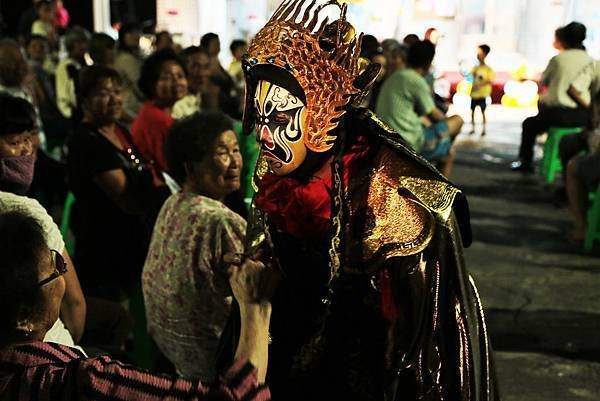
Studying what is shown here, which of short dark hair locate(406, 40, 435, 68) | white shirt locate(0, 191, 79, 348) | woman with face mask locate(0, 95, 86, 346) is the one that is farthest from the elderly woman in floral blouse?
short dark hair locate(406, 40, 435, 68)

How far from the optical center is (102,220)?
146 inches

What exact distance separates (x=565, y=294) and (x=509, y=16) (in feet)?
34.0

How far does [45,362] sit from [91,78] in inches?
105

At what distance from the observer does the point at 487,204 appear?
773cm

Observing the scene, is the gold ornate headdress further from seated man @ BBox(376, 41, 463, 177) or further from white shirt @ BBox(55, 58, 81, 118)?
white shirt @ BBox(55, 58, 81, 118)

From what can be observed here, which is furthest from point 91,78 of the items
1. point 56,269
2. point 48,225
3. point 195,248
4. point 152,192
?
point 56,269

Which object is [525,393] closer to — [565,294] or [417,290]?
[565,294]

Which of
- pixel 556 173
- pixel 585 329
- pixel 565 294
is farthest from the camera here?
pixel 556 173

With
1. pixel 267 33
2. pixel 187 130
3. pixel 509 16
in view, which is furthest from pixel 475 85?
pixel 267 33

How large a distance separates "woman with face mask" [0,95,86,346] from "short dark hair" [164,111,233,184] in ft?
1.60

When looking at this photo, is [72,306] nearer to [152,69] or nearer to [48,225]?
[48,225]

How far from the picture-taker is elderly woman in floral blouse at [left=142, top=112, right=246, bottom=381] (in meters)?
2.70

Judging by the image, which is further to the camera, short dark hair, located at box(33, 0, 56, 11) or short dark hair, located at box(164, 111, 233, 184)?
short dark hair, located at box(33, 0, 56, 11)

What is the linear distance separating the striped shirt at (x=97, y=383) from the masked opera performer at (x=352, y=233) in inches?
21.8
